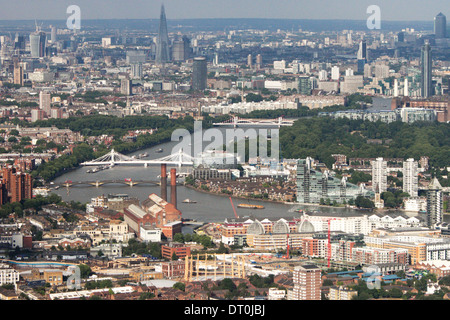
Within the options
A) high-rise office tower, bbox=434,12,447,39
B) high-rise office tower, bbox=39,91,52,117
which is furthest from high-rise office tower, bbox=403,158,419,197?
high-rise office tower, bbox=39,91,52,117

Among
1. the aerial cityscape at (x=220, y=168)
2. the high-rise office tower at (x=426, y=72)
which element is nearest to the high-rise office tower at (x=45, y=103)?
the aerial cityscape at (x=220, y=168)

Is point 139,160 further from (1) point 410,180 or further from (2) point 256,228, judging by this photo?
(2) point 256,228

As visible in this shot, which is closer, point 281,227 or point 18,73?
point 281,227

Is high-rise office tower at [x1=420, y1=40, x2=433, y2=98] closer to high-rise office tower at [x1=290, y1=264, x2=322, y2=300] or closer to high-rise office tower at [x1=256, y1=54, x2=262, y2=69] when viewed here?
high-rise office tower at [x1=256, y1=54, x2=262, y2=69]

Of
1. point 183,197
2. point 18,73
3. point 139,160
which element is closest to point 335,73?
point 18,73

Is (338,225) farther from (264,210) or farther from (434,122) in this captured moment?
(434,122)

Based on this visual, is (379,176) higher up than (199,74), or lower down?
lower down
